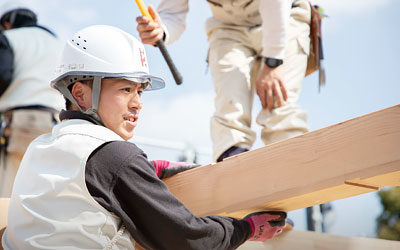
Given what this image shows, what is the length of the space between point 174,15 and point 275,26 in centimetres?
79

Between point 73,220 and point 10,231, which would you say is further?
point 10,231

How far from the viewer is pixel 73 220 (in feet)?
6.05

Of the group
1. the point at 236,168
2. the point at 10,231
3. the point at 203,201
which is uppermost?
the point at 236,168

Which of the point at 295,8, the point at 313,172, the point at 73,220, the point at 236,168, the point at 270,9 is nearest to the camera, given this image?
the point at 73,220

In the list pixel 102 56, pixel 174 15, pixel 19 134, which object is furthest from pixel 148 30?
pixel 19 134

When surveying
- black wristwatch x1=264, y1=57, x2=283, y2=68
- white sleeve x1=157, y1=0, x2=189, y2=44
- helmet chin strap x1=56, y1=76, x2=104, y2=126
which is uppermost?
white sleeve x1=157, y1=0, x2=189, y2=44

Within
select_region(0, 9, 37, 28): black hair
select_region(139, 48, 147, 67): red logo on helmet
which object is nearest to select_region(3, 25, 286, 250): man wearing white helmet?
select_region(139, 48, 147, 67): red logo on helmet

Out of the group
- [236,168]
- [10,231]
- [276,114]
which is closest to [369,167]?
[236,168]

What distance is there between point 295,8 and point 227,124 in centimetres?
77

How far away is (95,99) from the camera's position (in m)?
2.14

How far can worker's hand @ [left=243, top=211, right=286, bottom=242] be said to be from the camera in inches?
85.7

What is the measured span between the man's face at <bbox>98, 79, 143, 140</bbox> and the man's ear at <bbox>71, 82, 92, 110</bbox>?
0.05m

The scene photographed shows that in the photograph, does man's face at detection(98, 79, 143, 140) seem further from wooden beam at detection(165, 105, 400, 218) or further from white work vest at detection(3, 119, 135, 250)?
wooden beam at detection(165, 105, 400, 218)

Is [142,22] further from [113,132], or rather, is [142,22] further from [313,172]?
[313,172]
